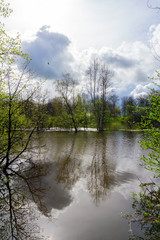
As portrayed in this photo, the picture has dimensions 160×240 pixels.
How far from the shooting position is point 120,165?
1016 cm

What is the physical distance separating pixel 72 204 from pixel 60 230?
1.34 meters

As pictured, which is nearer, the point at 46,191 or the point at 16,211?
the point at 16,211

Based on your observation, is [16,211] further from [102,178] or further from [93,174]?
[93,174]

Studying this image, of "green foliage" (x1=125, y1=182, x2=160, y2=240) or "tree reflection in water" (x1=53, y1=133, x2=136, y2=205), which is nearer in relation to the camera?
"green foliage" (x1=125, y1=182, x2=160, y2=240)

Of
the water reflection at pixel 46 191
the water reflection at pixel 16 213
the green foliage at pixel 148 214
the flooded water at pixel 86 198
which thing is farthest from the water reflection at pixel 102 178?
the water reflection at pixel 16 213

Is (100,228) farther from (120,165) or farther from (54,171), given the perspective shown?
(120,165)

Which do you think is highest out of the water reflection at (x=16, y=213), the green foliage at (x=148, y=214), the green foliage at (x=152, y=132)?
the green foliage at (x=152, y=132)

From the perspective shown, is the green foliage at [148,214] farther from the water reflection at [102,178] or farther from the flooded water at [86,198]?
the water reflection at [102,178]

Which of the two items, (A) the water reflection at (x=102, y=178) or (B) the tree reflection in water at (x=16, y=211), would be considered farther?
(A) the water reflection at (x=102, y=178)

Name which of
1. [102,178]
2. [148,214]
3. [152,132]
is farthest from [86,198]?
[152,132]

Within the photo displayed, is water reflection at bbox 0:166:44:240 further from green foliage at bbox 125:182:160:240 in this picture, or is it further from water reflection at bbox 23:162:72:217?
green foliage at bbox 125:182:160:240

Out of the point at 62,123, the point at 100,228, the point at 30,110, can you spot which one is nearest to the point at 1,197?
the point at 100,228

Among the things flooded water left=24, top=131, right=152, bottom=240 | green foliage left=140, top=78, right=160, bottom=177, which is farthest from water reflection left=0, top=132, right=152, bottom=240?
green foliage left=140, top=78, right=160, bottom=177

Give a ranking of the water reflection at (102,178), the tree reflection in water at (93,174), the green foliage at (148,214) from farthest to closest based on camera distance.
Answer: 1. the tree reflection in water at (93,174)
2. the water reflection at (102,178)
3. the green foliage at (148,214)
